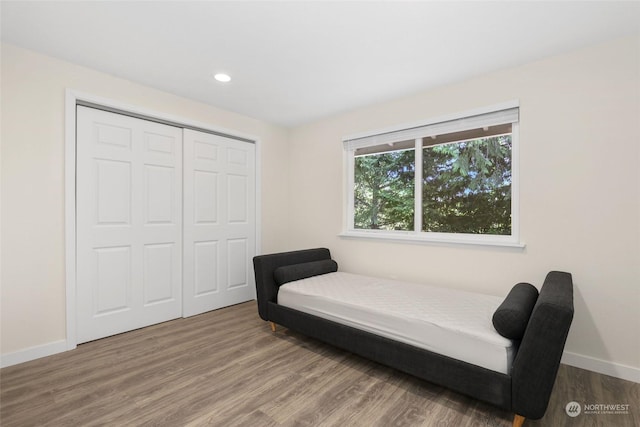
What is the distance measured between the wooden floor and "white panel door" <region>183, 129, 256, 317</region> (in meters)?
0.92

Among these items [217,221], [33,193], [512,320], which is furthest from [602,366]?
[33,193]

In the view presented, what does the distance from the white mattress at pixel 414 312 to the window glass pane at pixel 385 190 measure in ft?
2.59

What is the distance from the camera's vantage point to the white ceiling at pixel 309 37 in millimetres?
1854

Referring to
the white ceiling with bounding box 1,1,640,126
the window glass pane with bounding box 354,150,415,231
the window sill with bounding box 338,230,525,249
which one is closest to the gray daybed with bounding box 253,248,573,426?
the window sill with bounding box 338,230,525,249

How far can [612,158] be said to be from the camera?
2.17m

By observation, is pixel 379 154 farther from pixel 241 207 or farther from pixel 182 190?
pixel 182 190

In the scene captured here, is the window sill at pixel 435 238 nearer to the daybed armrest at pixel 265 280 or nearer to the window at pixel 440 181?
the window at pixel 440 181

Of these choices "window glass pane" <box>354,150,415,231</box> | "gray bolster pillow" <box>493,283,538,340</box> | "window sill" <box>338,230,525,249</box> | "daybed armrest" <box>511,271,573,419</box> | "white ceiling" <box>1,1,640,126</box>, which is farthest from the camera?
"window glass pane" <box>354,150,415,231</box>

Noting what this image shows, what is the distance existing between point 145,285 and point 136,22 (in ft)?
7.62

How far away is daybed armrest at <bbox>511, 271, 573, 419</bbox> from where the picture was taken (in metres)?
1.42

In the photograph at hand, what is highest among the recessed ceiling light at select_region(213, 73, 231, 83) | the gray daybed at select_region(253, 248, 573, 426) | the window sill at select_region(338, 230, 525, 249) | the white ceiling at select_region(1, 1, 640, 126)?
the white ceiling at select_region(1, 1, 640, 126)

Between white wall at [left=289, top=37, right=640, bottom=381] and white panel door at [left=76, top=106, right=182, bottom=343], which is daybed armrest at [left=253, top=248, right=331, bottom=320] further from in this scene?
white wall at [left=289, top=37, right=640, bottom=381]

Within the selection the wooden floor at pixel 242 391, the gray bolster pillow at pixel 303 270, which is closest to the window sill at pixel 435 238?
the gray bolster pillow at pixel 303 270

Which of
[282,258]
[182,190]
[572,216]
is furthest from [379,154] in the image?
[182,190]
